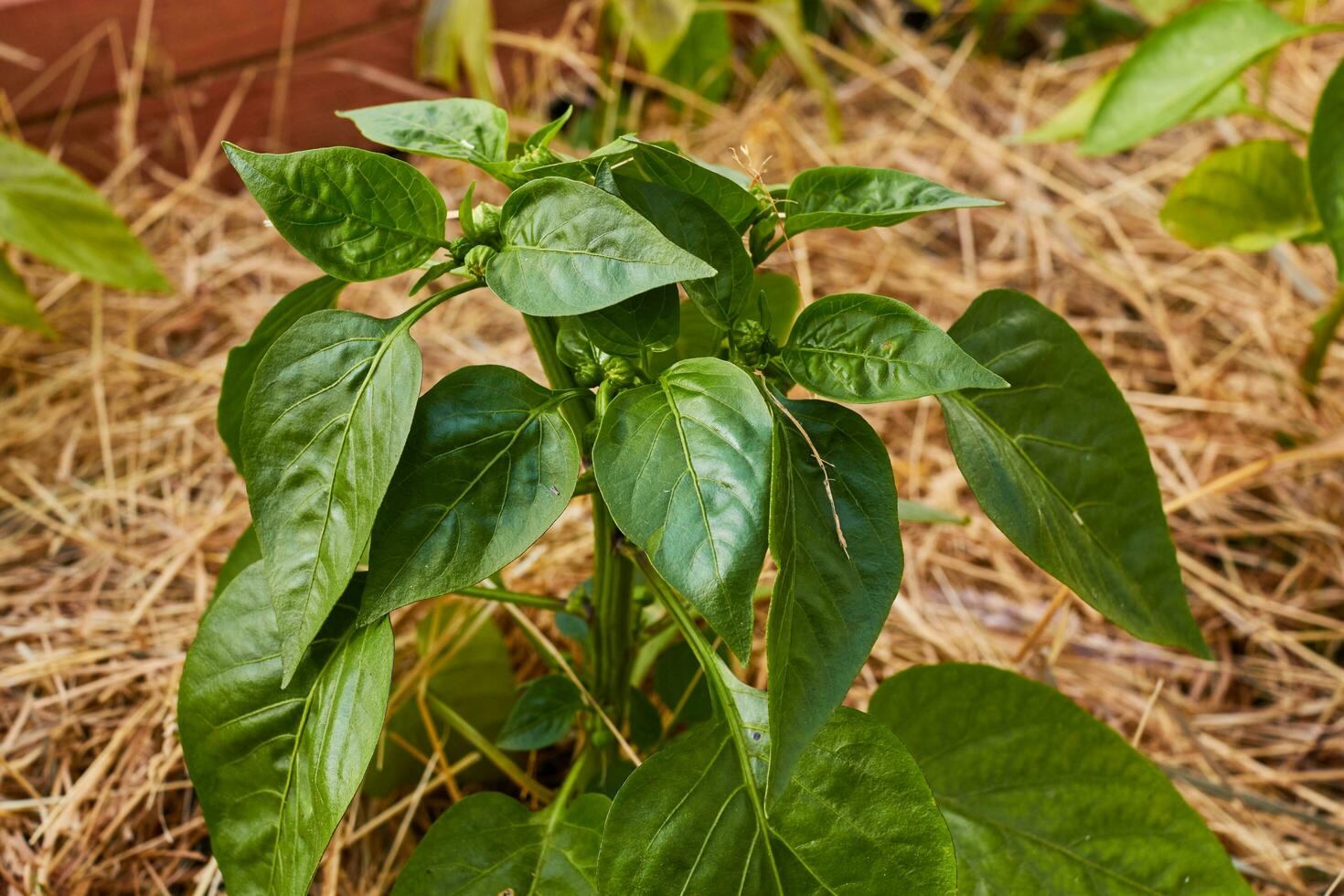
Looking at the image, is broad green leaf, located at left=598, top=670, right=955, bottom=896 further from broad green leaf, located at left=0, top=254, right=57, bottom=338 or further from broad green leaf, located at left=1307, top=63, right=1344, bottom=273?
broad green leaf, located at left=0, top=254, right=57, bottom=338

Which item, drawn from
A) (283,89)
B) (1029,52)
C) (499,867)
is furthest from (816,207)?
(1029,52)

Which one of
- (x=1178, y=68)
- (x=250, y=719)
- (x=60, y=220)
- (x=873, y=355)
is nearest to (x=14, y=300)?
(x=60, y=220)

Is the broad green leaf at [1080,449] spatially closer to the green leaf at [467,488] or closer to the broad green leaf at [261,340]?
the green leaf at [467,488]

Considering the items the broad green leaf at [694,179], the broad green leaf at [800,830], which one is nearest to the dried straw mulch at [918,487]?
the broad green leaf at [694,179]

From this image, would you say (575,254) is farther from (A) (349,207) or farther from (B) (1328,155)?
(B) (1328,155)

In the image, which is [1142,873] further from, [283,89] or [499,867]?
[283,89]

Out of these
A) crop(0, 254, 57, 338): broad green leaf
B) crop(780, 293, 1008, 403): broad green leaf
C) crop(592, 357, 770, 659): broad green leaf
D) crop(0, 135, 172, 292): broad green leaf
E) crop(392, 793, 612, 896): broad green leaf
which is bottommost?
crop(392, 793, 612, 896): broad green leaf

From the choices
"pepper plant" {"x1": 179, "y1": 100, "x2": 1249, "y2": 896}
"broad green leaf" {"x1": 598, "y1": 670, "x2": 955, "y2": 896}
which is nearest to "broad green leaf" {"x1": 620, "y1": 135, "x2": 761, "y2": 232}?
"pepper plant" {"x1": 179, "y1": 100, "x2": 1249, "y2": 896}
